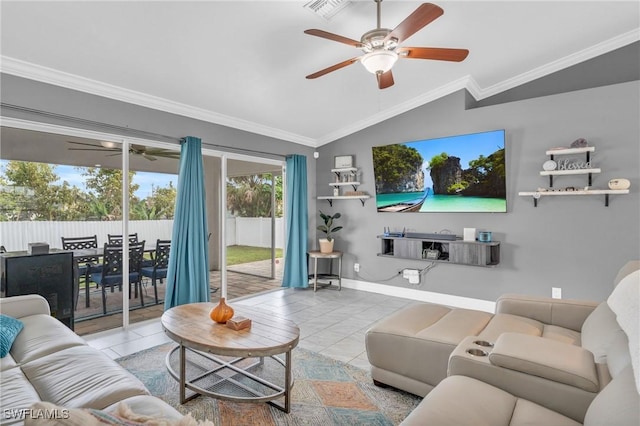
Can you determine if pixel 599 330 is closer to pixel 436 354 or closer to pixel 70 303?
pixel 436 354

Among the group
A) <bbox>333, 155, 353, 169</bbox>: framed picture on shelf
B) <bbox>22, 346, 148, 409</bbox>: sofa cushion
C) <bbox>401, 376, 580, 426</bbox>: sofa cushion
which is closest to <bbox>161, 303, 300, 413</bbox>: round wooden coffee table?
<bbox>22, 346, 148, 409</bbox>: sofa cushion

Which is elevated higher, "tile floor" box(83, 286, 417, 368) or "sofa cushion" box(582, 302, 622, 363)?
"sofa cushion" box(582, 302, 622, 363)

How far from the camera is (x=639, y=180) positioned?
3.53 metres

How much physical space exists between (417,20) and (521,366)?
2025mm

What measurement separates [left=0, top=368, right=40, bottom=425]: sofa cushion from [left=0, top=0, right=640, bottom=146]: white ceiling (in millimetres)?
2412

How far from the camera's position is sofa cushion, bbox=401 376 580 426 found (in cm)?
137

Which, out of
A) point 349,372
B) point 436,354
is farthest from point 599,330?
point 349,372

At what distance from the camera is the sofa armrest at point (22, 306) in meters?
2.47

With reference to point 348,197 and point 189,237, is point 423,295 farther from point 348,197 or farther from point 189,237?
point 189,237

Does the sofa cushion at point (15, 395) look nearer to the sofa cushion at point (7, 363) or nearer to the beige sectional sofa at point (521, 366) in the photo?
→ the sofa cushion at point (7, 363)

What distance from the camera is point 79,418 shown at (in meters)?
0.84

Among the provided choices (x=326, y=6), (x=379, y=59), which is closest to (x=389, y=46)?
(x=379, y=59)

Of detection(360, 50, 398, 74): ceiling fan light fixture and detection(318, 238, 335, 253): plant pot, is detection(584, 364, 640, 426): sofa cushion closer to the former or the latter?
detection(360, 50, 398, 74): ceiling fan light fixture

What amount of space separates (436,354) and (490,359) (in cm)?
53
